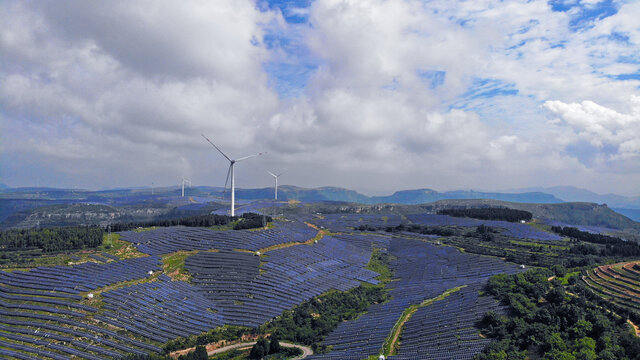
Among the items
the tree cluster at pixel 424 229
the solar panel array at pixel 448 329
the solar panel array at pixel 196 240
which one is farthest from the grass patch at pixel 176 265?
the tree cluster at pixel 424 229

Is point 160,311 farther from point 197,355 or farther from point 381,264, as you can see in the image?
point 381,264

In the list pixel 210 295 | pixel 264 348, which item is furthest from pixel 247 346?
pixel 210 295

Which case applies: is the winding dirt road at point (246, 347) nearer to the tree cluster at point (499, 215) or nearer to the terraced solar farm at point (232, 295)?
the terraced solar farm at point (232, 295)

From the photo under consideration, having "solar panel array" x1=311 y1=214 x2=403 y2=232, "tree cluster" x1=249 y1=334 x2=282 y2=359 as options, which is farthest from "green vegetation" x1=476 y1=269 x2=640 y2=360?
"solar panel array" x1=311 y1=214 x2=403 y2=232

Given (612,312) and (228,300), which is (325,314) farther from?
(612,312)

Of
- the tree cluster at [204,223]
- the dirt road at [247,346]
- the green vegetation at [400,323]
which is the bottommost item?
the dirt road at [247,346]

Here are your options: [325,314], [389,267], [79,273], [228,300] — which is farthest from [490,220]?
[79,273]
